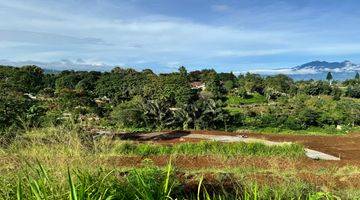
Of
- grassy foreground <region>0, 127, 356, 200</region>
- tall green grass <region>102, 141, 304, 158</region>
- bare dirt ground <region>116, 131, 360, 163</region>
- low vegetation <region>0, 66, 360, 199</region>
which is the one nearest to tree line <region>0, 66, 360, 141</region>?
low vegetation <region>0, 66, 360, 199</region>

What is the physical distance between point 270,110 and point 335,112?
7.01 m

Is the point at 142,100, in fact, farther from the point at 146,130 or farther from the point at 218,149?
the point at 218,149

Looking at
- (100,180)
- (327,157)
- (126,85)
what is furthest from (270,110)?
(100,180)

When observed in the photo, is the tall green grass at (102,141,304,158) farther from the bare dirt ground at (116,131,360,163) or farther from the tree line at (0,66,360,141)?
the bare dirt ground at (116,131,360,163)

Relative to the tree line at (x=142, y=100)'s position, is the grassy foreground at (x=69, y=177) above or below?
above

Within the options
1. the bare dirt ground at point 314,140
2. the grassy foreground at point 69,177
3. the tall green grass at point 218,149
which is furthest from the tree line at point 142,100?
the grassy foreground at point 69,177

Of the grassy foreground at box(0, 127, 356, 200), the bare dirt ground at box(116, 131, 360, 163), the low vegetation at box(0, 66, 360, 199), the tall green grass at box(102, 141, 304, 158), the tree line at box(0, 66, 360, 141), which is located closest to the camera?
the grassy foreground at box(0, 127, 356, 200)

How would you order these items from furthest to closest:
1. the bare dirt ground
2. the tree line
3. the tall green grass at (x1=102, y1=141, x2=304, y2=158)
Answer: the tree line, the bare dirt ground, the tall green grass at (x1=102, y1=141, x2=304, y2=158)

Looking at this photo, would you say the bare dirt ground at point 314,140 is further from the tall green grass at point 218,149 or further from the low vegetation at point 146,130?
the tall green grass at point 218,149

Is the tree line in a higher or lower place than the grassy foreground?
lower

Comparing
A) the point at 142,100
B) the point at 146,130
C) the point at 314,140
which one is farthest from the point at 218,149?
the point at 142,100

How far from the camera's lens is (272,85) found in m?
A: 79.2

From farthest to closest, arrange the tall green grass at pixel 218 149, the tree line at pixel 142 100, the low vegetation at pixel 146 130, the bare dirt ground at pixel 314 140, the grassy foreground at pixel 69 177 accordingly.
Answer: the tree line at pixel 142 100, the bare dirt ground at pixel 314 140, the tall green grass at pixel 218 149, the low vegetation at pixel 146 130, the grassy foreground at pixel 69 177

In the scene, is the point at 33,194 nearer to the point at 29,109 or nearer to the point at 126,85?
the point at 29,109
